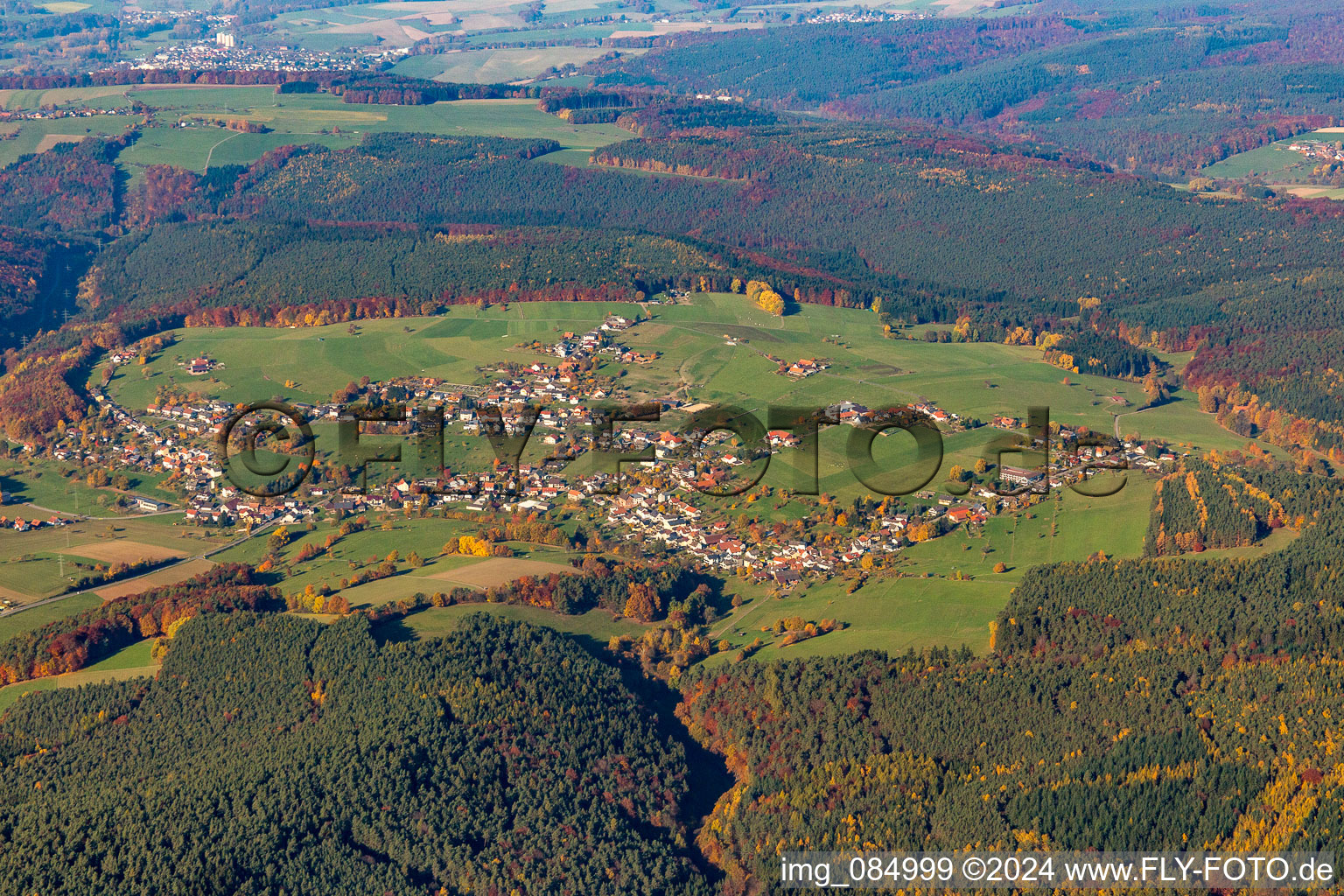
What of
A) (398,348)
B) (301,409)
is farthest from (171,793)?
(398,348)

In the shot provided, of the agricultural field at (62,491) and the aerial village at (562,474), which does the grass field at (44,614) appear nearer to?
the aerial village at (562,474)

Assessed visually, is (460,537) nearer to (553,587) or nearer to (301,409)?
(553,587)

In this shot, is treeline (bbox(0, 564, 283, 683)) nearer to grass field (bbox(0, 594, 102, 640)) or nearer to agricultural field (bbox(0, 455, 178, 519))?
grass field (bbox(0, 594, 102, 640))

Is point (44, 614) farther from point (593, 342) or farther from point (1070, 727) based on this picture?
point (593, 342)

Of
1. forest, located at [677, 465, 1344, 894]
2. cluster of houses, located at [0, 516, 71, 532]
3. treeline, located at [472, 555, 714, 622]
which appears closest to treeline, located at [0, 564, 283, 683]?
treeline, located at [472, 555, 714, 622]

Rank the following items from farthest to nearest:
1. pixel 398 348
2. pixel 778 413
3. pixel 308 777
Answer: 1. pixel 398 348
2. pixel 778 413
3. pixel 308 777

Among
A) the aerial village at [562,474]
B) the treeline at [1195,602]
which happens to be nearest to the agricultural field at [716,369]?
the aerial village at [562,474]
